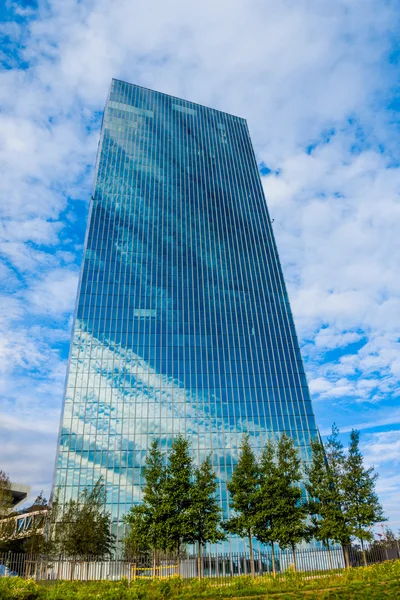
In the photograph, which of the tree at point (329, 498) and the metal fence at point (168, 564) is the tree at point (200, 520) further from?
the tree at point (329, 498)

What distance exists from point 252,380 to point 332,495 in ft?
126

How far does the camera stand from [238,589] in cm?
2386

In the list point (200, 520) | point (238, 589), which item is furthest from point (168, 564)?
point (238, 589)

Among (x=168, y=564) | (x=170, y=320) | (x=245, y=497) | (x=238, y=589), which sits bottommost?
(x=238, y=589)

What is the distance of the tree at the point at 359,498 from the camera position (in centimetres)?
4047

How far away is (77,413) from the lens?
7219 cm

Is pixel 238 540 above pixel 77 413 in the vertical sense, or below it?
below

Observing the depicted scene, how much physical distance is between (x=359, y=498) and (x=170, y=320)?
48806 mm

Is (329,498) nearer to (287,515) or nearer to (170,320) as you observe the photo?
(287,515)

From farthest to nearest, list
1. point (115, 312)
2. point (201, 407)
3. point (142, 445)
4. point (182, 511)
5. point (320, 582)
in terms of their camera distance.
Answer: point (115, 312) < point (201, 407) < point (142, 445) < point (182, 511) < point (320, 582)

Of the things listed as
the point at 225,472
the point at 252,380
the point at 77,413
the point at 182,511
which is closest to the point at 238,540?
the point at 225,472

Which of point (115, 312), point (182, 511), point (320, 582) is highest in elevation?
point (115, 312)

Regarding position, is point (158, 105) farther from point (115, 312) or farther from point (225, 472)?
point (225, 472)

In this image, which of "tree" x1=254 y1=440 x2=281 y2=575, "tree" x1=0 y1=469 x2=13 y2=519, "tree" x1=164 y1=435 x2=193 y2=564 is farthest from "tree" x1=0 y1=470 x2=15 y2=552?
"tree" x1=254 y1=440 x2=281 y2=575
